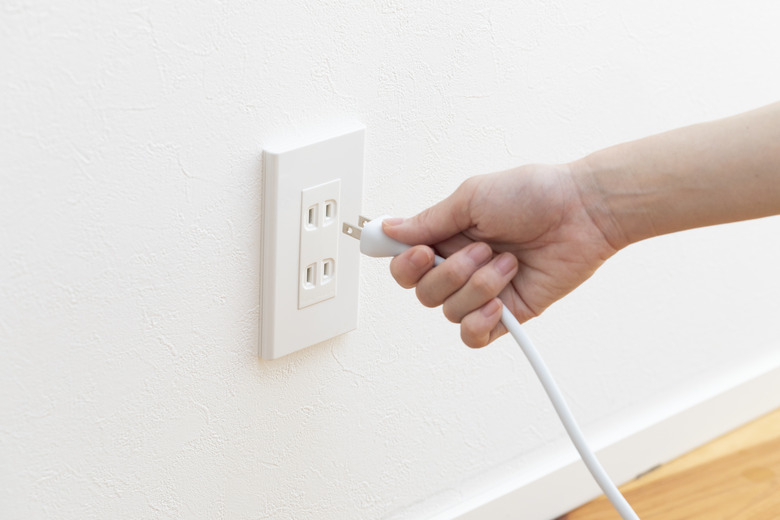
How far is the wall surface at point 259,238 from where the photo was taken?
0.48 meters

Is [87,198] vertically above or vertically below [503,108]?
below

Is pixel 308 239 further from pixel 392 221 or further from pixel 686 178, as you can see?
pixel 686 178

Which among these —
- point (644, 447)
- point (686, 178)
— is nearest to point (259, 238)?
point (686, 178)

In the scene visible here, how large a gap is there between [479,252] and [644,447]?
431 mm

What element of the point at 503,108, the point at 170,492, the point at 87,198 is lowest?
the point at 170,492

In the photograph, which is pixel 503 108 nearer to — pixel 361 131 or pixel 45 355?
pixel 361 131

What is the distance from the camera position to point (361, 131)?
0.59 metres

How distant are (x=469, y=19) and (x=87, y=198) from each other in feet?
0.87

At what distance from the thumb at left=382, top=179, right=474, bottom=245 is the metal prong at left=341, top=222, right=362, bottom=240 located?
2cm

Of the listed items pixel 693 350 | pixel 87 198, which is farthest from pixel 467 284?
pixel 693 350

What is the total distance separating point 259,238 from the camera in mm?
576

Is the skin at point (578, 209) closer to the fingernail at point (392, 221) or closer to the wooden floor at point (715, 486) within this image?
the fingernail at point (392, 221)

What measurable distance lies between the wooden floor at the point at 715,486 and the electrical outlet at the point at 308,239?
0.35 meters

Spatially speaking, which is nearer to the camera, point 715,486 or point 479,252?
point 479,252
